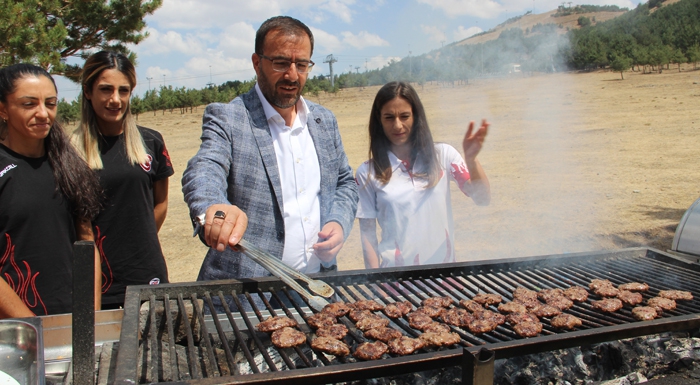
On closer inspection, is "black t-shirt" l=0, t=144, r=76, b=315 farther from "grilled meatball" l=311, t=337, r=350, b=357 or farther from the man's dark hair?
"grilled meatball" l=311, t=337, r=350, b=357

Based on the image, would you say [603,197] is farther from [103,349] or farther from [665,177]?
[103,349]

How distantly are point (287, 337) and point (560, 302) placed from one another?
1.29 meters

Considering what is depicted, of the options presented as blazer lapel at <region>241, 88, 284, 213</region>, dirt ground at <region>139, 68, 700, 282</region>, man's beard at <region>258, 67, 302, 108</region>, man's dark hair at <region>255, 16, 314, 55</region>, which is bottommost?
dirt ground at <region>139, 68, 700, 282</region>

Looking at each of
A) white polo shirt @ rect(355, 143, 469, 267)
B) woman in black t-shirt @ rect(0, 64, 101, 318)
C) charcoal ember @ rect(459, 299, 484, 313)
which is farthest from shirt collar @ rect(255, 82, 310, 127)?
charcoal ember @ rect(459, 299, 484, 313)

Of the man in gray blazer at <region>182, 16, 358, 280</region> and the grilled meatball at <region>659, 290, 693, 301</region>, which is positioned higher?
the man in gray blazer at <region>182, 16, 358, 280</region>

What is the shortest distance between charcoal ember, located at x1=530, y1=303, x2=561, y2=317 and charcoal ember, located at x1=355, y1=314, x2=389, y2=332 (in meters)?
0.68

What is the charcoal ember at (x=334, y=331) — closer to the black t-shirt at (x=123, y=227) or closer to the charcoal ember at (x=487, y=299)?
the charcoal ember at (x=487, y=299)

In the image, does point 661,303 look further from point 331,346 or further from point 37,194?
point 37,194

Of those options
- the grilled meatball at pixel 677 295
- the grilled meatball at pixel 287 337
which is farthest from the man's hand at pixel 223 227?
the grilled meatball at pixel 677 295

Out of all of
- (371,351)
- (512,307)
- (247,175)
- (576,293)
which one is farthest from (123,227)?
(576,293)

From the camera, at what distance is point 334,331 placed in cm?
206

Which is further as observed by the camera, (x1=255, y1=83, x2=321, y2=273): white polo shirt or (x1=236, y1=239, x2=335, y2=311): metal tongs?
(x1=255, y1=83, x2=321, y2=273): white polo shirt

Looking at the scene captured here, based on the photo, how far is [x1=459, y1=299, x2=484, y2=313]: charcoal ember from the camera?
91.7 inches

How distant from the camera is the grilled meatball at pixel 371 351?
73.7 inches
